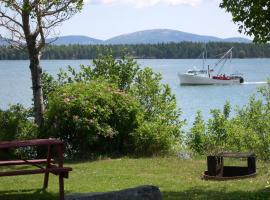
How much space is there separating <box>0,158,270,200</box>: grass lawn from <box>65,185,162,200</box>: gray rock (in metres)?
1.90

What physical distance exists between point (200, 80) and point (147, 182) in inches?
2721

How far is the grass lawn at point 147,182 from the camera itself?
8812 millimetres

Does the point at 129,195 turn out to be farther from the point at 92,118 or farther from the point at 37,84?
the point at 37,84

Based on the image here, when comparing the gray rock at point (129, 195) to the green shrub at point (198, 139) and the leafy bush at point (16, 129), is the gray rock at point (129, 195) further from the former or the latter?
the green shrub at point (198, 139)

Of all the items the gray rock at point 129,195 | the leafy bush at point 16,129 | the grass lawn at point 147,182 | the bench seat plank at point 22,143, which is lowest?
the grass lawn at point 147,182

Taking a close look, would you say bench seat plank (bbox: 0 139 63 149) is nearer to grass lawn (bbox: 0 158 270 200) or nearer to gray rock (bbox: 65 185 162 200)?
grass lawn (bbox: 0 158 270 200)

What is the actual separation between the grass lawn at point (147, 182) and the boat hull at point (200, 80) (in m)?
63.8

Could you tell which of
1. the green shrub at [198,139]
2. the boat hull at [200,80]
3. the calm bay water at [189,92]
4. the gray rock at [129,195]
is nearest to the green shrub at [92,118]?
the green shrub at [198,139]

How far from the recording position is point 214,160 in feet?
35.8

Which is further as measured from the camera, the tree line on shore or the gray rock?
the tree line on shore

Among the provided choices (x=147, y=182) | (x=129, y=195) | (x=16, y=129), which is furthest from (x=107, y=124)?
(x=129, y=195)

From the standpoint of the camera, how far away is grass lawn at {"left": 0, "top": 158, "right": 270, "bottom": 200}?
28.9 ft

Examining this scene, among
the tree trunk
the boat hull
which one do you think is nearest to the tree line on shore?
the boat hull

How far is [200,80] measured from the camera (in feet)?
257
